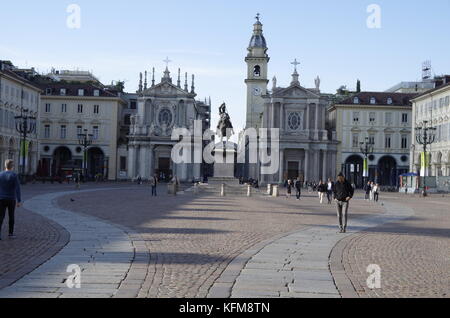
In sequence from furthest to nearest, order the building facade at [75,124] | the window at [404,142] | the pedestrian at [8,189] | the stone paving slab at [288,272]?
1. the window at [404,142]
2. the building facade at [75,124]
3. the pedestrian at [8,189]
4. the stone paving slab at [288,272]

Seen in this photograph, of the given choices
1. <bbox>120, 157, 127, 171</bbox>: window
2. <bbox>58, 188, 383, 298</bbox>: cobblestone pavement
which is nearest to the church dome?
<bbox>120, 157, 127, 171</bbox>: window

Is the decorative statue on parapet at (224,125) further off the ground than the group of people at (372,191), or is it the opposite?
the decorative statue on parapet at (224,125)

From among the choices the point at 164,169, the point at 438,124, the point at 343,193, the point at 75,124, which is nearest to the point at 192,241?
the point at 343,193

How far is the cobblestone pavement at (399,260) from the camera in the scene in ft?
33.2

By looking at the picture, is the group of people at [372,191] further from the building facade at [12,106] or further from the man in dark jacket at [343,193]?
the building facade at [12,106]

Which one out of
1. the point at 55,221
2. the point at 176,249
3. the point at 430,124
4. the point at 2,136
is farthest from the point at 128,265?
the point at 430,124

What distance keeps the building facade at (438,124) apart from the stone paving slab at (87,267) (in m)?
65.5

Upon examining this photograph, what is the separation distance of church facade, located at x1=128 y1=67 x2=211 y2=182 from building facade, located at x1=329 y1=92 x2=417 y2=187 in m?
23.6

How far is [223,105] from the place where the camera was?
2522 inches

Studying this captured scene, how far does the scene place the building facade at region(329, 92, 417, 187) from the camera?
3991 inches

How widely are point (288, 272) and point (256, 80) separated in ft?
346

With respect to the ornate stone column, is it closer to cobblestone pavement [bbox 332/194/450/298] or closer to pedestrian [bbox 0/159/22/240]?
cobblestone pavement [bbox 332/194/450/298]

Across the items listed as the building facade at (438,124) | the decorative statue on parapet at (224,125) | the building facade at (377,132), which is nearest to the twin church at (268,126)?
the building facade at (377,132)

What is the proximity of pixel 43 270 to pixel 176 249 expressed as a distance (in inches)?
157
